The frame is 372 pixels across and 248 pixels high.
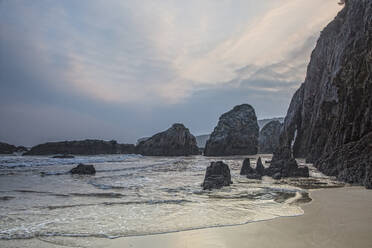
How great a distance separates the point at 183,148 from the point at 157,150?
7.39 metres

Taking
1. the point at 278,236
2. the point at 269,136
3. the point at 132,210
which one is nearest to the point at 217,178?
the point at 132,210

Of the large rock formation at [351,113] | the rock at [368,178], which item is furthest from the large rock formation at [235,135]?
the rock at [368,178]

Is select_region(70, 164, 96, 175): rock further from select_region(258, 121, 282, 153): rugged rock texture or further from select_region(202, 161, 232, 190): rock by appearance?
select_region(258, 121, 282, 153): rugged rock texture

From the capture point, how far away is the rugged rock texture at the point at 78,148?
61.2 meters

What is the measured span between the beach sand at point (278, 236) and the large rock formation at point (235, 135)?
A: 6343 cm

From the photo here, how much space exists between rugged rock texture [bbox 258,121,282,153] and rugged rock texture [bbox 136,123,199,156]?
25.4 m

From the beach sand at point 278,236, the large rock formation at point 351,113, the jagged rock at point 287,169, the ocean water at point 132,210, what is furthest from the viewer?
the jagged rock at point 287,169

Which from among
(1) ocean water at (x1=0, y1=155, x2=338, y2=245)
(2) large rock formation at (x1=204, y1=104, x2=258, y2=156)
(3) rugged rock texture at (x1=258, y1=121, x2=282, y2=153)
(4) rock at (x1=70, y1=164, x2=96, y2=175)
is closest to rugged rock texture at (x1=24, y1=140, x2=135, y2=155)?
(2) large rock formation at (x1=204, y1=104, x2=258, y2=156)

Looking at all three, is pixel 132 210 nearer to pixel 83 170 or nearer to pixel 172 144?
pixel 83 170

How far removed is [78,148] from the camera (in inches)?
2643

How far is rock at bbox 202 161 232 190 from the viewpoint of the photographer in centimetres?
1194

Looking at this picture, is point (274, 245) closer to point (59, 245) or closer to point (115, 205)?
point (59, 245)

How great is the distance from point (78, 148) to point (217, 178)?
6183cm

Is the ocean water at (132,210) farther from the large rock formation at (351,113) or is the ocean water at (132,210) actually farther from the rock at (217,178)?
the large rock formation at (351,113)
